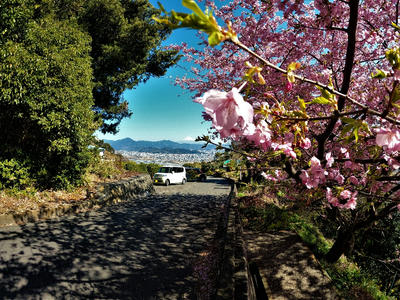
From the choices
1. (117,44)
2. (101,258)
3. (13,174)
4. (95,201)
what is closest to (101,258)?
(101,258)

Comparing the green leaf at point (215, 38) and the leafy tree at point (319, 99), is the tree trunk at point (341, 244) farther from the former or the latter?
the green leaf at point (215, 38)

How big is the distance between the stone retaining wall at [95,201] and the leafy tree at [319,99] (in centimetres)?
650

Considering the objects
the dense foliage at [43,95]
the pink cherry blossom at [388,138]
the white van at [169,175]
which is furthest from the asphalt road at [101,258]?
the white van at [169,175]

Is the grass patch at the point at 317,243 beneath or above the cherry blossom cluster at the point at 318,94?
beneath

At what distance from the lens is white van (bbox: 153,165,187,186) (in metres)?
21.2

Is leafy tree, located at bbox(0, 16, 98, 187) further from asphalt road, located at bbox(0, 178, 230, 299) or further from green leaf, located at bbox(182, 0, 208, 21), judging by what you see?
green leaf, located at bbox(182, 0, 208, 21)

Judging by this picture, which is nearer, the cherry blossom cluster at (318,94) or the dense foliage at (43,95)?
the cherry blossom cluster at (318,94)

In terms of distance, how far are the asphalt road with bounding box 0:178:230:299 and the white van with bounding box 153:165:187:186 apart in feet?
43.2

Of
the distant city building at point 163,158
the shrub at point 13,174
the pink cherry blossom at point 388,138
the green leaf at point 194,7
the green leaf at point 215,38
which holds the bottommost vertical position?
the distant city building at point 163,158

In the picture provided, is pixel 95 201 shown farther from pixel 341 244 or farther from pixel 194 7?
pixel 194 7

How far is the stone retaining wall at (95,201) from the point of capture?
6277mm

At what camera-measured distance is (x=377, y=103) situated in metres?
4.06

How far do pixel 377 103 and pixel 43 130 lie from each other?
31.5 ft

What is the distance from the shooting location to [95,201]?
902cm
